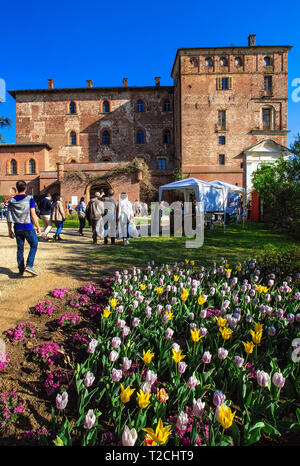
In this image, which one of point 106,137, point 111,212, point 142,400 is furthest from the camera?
point 106,137

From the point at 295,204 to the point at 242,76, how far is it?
105ft

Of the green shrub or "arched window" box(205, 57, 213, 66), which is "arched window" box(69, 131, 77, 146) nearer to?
"arched window" box(205, 57, 213, 66)

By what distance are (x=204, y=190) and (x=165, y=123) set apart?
2701cm

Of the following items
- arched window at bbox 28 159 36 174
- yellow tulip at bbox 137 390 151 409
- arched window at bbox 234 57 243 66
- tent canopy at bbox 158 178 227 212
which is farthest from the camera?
arched window at bbox 28 159 36 174

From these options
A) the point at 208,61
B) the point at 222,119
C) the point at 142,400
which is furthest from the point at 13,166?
Result: the point at 142,400

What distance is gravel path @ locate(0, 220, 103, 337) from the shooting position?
4.01m

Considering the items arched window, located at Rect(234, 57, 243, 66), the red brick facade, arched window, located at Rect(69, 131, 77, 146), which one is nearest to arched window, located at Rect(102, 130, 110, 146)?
the red brick facade

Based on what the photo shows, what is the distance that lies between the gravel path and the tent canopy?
19.9ft

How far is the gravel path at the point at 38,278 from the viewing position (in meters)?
4.01

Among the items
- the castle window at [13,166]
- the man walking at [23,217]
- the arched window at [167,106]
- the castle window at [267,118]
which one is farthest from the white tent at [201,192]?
the castle window at [13,166]

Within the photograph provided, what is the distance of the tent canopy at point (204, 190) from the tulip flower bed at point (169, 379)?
9669mm

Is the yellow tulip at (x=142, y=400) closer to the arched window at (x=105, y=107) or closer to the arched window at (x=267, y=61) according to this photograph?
the arched window at (x=267, y=61)

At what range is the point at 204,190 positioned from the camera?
13.9 m

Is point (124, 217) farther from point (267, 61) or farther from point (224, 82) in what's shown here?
point (267, 61)
